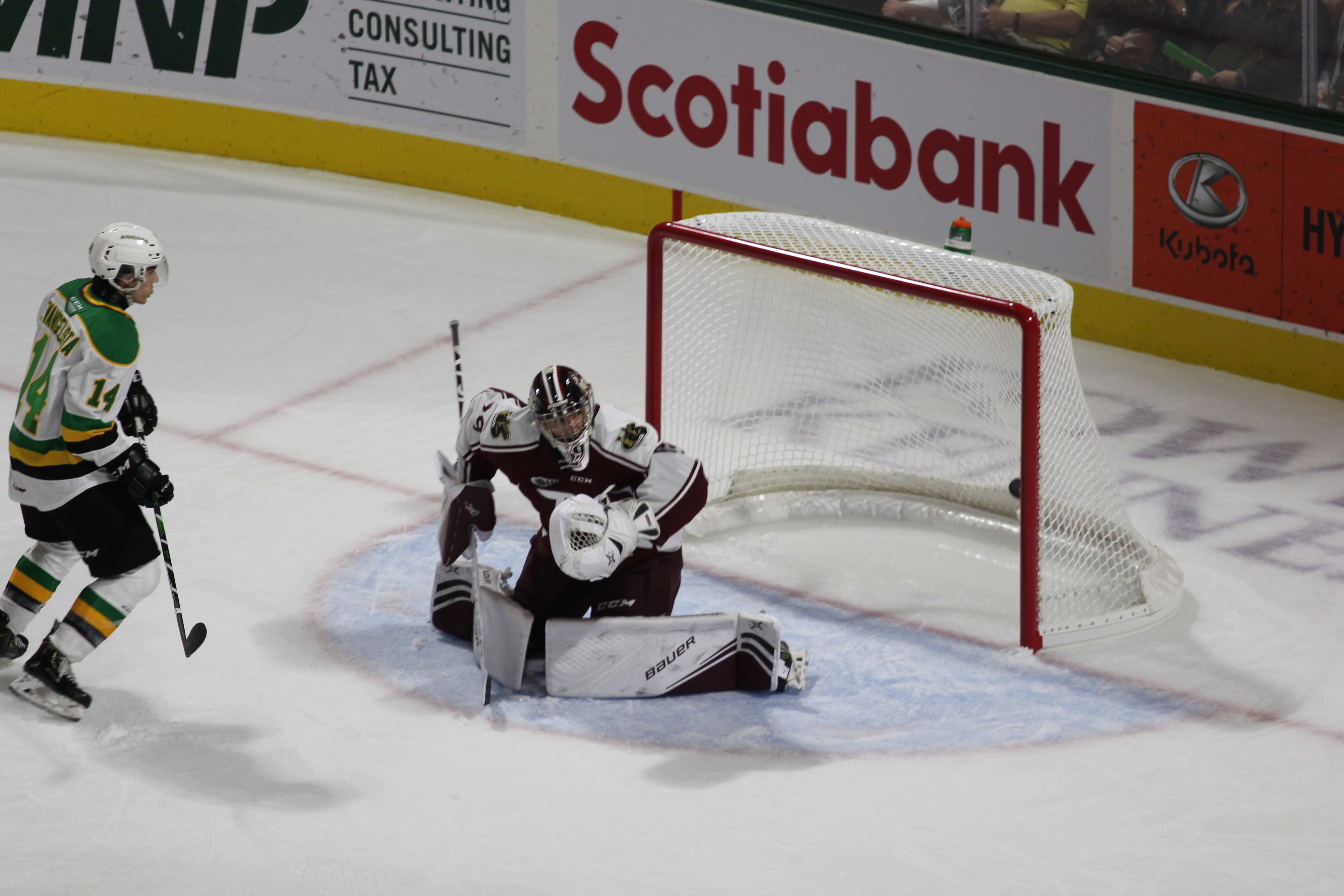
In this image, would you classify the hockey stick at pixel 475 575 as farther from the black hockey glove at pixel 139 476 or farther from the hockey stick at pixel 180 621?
the black hockey glove at pixel 139 476

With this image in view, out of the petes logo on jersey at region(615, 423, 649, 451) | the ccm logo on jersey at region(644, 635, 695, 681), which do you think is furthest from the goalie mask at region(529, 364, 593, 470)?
the ccm logo on jersey at region(644, 635, 695, 681)

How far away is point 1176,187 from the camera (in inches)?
276

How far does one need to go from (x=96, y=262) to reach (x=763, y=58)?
13.3 feet

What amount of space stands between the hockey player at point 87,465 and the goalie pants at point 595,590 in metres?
0.93

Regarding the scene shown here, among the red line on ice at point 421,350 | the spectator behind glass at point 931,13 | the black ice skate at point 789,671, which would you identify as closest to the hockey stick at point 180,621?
the black ice skate at point 789,671

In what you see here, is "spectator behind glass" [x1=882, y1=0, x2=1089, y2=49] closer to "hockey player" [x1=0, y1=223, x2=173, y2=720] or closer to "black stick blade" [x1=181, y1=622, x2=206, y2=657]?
"hockey player" [x1=0, y1=223, x2=173, y2=720]

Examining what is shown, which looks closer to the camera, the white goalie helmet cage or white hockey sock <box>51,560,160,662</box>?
the white goalie helmet cage

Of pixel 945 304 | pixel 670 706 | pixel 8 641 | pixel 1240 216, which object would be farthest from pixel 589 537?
pixel 1240 216

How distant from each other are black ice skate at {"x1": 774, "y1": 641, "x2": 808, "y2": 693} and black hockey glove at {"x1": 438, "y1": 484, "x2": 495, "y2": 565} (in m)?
0.82

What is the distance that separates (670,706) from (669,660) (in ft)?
0.39

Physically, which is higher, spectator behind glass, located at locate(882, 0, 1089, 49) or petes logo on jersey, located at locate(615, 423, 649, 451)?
spectator behind glass, located at locate(882, 0, 1089, 49)

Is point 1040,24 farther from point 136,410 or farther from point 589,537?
point 136,410

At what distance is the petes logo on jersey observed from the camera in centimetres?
470

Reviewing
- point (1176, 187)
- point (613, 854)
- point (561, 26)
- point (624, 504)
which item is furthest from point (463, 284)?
point (613, 854)
